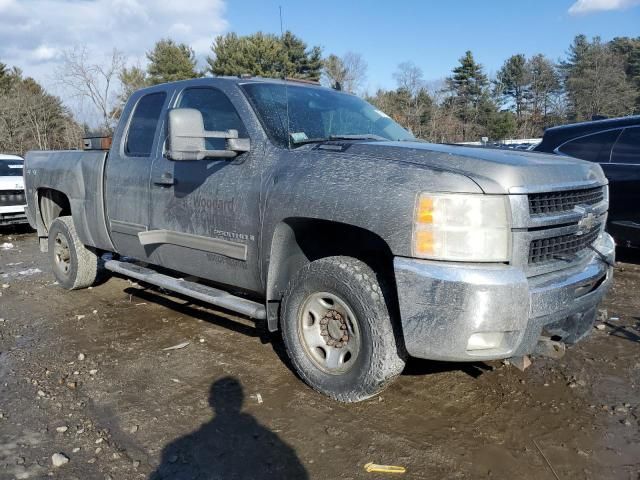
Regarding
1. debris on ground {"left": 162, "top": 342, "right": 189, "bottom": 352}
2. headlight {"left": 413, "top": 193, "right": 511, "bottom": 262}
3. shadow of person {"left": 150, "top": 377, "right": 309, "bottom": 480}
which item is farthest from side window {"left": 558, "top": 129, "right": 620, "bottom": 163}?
shadow of person {"left": 150, "top": 377, "right": 309, "bottom": 480}

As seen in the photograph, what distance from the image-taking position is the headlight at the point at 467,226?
2551 mm

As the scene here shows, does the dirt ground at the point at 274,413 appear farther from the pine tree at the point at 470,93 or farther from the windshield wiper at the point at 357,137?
the pine tree at the point at 470,93

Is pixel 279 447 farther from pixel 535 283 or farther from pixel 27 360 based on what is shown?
pixel 27 360

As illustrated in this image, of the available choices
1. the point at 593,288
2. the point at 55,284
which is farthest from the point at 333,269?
the point at 55,284

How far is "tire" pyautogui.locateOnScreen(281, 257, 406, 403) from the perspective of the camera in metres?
2.88

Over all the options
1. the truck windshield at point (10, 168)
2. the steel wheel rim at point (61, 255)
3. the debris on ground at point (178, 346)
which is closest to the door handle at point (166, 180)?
the debris on ground at point (178, 346)

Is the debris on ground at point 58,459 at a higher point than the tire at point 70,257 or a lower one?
lower

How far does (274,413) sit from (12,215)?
30.2ft

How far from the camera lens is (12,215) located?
10117mm

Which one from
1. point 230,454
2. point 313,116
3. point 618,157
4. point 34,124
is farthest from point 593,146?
point 34,124

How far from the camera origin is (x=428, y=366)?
371 cm

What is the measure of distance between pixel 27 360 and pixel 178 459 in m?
2.04

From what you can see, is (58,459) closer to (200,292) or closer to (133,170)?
(200,292)

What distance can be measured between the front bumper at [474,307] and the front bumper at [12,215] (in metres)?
9.54
